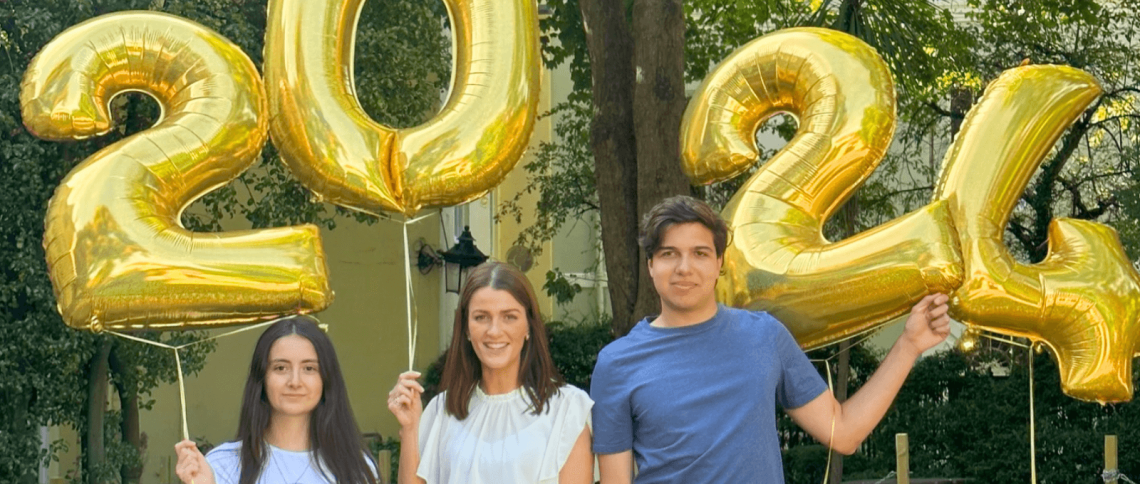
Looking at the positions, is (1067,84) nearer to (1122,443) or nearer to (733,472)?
(733,472)

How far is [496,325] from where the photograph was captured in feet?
10.4

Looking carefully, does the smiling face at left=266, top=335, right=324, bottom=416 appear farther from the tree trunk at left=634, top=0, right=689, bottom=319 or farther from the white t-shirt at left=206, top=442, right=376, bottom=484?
the tree trunk at left=634, top=0, right=689, bottom=319

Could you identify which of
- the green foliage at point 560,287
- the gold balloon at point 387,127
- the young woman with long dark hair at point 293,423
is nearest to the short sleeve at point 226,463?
the young woman with long dark hair at point 293,423

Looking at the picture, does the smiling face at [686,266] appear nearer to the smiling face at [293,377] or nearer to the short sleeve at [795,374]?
the short sleeve at [795,374]

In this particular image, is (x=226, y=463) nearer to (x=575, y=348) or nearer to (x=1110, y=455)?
(x=1110, y=455)

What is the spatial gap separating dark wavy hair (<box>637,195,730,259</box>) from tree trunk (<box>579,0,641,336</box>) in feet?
9.51

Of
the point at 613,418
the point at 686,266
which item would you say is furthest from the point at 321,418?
the point at 686,266

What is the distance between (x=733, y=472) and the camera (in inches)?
124

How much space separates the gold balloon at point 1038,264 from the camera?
3.71m

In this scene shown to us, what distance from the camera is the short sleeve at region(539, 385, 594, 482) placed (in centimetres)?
316

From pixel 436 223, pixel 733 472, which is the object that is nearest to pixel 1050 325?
pixel 733 472

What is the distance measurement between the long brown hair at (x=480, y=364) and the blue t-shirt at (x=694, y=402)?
0.13 m

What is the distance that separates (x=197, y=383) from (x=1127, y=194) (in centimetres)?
774

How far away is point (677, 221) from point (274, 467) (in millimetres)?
1079
